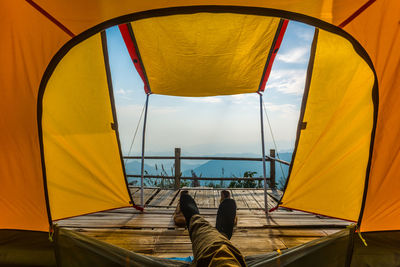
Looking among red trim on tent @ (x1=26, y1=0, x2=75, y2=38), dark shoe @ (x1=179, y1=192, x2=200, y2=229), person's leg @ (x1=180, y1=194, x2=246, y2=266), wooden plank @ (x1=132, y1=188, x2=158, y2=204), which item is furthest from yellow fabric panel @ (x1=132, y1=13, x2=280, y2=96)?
wooden plank @ (x1=132, y1=188, x2=158, y2=204)

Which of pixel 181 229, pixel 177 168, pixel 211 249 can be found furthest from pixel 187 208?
pixel 177 168

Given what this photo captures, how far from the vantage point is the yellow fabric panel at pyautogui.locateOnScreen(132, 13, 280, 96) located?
1.71 meters

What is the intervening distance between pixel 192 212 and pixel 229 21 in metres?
1.95

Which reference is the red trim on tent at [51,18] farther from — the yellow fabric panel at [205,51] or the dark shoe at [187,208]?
the dark shoe at [187,208]

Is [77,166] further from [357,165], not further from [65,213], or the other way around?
[357,165]

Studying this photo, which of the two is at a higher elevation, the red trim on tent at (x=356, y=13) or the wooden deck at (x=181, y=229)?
the red trim on tent at (x=356, y=13)

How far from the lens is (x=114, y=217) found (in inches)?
90.7

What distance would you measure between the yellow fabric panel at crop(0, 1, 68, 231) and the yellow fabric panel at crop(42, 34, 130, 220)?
195 millimetres

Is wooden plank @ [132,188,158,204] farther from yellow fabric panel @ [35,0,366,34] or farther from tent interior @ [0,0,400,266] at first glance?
yellow fabric panel @ [35,0,366,34]

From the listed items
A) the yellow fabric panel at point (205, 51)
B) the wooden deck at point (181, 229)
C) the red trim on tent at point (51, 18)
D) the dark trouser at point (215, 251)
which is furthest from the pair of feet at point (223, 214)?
the red trim on tent at point (51, 18)

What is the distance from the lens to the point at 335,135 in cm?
176

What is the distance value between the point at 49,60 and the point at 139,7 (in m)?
0.71

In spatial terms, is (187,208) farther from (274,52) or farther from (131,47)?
(274,52)

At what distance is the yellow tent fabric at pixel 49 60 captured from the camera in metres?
1.09
